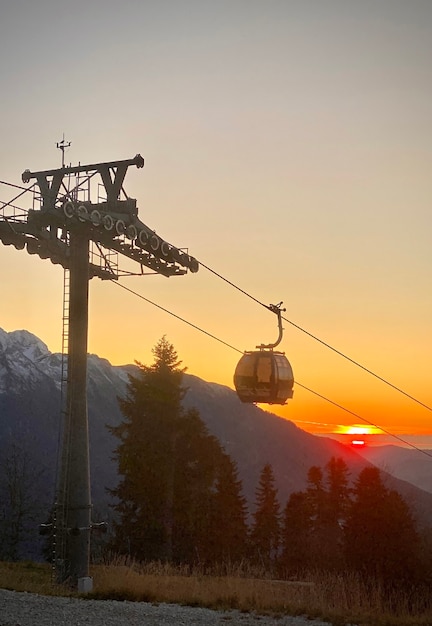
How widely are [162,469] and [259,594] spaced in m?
24.2

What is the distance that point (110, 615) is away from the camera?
44.6 ft

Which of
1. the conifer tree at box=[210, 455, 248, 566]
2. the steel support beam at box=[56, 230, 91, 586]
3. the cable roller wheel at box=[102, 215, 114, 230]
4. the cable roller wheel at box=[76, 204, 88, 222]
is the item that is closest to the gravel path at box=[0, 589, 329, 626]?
the steel support beam at box=[56, 230, 91, 586]

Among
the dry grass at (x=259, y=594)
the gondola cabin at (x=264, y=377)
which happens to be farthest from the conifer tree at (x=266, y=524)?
the gondola cabin at (x=264, y=377)

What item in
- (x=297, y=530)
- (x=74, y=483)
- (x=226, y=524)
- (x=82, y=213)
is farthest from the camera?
(x=297, y=530)

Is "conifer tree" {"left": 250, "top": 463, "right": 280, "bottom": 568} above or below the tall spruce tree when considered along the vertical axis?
below

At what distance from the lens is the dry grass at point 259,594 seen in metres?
14.5

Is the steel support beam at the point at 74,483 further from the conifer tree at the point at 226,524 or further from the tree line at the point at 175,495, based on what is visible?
the conifer tree at the point at 226,524

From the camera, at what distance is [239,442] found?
199m

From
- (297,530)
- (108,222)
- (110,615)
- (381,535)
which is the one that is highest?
(108,222)

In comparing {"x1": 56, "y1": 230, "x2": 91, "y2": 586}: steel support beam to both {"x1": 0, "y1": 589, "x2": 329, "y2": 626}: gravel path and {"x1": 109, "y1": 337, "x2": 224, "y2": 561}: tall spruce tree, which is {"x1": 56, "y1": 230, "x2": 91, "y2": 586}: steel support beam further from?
{"x1": 109, "y1": 337, "x2": 224, "y2": 561}: tall spruce tree

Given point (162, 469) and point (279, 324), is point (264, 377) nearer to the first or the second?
point (279, 324)

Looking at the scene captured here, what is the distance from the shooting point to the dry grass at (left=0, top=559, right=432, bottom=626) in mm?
14508

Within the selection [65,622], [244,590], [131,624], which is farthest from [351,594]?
[65,622]

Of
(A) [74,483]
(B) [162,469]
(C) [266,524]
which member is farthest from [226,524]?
(A) [74,483]
